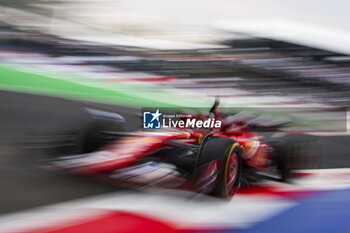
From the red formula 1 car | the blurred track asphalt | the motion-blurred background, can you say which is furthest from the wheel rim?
the blurred track asphalt

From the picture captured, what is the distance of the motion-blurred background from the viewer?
1.53 metres

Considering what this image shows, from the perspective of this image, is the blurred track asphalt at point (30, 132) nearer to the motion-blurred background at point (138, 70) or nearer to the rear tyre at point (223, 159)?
the motion-blurred background at point (138, 70)

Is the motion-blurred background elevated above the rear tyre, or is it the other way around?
the motion-blurred background

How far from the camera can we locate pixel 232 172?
1.92 m

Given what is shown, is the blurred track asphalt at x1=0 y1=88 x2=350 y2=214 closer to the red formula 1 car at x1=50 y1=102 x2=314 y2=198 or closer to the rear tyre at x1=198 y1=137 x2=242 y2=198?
the red formula 1 car at x1=50 y1=102 x2=314 y2=198

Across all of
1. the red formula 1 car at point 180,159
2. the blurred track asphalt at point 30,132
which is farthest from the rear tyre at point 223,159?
the blurred track asphalt at point 30,132

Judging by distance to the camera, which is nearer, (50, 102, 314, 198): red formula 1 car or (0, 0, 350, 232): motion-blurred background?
(0, 0, 350, 232): motion-blurred background

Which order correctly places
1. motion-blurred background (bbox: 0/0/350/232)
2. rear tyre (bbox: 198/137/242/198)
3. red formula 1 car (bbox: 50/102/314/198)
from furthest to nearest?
rear tyre (bbox: 198/137/242/198)
red formula 1 car (bbox: 50/102/314/198)
motion-blurred background (bbox: 0/0/350/232)

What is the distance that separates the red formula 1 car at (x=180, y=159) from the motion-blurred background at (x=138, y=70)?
7 centimetres

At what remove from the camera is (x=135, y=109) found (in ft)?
5.48

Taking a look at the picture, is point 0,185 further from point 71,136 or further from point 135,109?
point 135,109

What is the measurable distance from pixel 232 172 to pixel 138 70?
69cm

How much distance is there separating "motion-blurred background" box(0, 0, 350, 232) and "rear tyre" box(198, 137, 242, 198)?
80 millimetres

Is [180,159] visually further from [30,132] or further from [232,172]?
[30,132]
